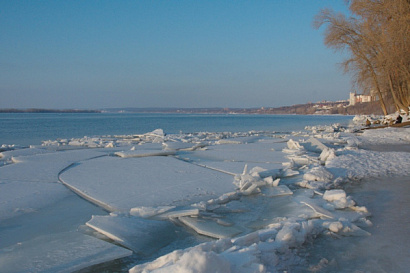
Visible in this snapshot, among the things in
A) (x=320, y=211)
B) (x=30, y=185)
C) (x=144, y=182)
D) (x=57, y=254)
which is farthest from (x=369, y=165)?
(x=30, y=185)

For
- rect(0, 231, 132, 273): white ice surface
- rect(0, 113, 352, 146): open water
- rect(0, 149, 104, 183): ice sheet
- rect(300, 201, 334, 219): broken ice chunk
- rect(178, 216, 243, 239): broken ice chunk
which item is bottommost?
rect(0, 113, 352, 146): open water

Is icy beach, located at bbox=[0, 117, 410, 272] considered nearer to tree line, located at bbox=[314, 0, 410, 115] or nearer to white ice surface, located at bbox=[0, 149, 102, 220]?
white ice surface, located at bbox=[0, 149, 102, 220]

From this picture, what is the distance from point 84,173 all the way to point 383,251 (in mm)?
5328

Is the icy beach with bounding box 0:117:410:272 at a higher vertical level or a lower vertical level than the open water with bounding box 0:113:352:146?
higher

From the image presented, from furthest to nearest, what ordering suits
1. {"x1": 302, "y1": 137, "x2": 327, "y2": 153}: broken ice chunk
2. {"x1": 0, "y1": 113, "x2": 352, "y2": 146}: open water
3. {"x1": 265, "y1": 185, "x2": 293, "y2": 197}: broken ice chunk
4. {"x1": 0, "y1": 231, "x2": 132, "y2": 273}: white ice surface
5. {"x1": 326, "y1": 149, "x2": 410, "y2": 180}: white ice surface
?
{"x1": 0, "y1": 113, "x2": 352, "y2": 146}: open water
{"x1": 302, "y1": 137, "x2": 327, "y2": 153}: broken ice chunk
{"x1": 326, "y1": 149, "x2": 410, "y2": 180}: white ice surface
{"x1": 265, "y1": 185, "x2": 293, "y2": 197}: broken ice chunk
{"x1": 0, "y1": 231, "x2": 132, "y2": 273}: white ice surface

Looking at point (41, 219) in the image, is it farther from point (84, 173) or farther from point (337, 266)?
point (337, 266)

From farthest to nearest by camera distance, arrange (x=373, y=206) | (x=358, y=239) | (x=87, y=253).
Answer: (x=373, y=206)
(x=358, y=239)
(x=87, y=253)

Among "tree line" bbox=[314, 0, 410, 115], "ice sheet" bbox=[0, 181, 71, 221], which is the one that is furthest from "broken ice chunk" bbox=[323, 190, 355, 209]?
"tree line" bbox=[314, 0, 410, 115]

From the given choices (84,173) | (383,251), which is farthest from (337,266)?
(84,173)

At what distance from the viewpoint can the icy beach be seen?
2607 millimetres

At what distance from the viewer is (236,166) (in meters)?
7.11

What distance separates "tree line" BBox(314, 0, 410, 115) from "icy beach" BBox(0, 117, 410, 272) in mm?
10003

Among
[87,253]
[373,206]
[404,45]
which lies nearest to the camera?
[87,253]

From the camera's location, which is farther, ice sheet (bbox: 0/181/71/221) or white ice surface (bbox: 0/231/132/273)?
ice sheet (bbox: 0/181/71/221)
